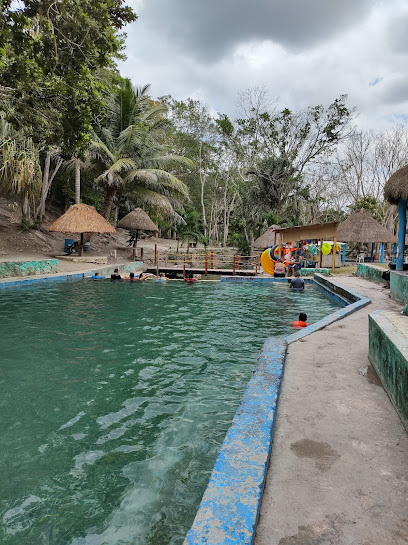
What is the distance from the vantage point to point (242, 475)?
2.03 metres

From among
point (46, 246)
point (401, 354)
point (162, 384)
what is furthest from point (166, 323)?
point (46, 246)

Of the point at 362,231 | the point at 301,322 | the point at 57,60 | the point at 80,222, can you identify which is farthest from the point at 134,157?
the point at 301,322

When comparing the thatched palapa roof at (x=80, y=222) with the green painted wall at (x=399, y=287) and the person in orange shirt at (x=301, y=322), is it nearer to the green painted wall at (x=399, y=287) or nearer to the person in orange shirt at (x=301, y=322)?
the person in orange shirt at (x=301, y=322)

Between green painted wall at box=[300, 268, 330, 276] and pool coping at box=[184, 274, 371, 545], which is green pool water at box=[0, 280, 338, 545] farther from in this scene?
green painted wall at box=[300, 268, 330, 276]

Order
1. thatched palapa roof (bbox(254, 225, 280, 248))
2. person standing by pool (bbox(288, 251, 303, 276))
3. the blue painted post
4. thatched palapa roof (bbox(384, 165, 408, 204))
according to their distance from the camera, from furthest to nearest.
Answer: thatched palapa roof (bbox(254, 225, 280, 248)) → person standing by pool (bbox(288, 251, 303, 276)) → the blue painted post → thatched palapa roof (bbox(384, 165, 408, 204))

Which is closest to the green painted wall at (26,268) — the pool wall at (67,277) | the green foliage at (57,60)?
the pool wall at (67,277)

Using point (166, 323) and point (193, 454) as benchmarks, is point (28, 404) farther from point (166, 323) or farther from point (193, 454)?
point (166, 323)

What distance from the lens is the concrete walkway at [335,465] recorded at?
172cm

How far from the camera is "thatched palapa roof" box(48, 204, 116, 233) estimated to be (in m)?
20.0

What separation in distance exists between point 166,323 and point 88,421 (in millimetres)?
4682

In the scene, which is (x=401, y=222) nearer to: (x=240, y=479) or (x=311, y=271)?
(x=311, y=271)

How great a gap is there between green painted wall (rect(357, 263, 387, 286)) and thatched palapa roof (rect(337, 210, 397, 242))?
21.0 feet

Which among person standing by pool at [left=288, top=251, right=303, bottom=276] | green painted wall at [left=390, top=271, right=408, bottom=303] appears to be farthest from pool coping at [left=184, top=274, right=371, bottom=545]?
person standing by pool at [left=288, top=251, right=303, bottom=276]

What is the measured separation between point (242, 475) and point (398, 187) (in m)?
9.82
